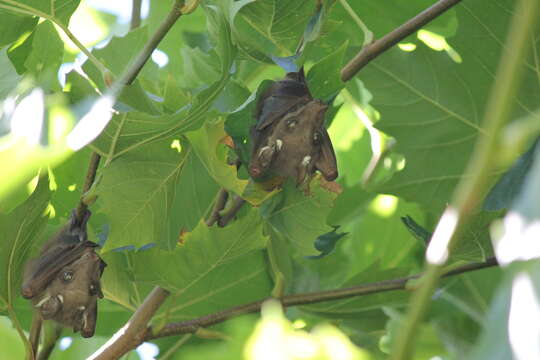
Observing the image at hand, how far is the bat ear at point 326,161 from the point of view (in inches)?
31.8

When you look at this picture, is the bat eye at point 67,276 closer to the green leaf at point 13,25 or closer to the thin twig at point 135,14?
the green leaf at point 13,25

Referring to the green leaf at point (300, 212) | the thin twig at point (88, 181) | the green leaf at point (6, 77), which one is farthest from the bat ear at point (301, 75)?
the green leaf at point (6, 77)

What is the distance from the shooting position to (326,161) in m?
0.81

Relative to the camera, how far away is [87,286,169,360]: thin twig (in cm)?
83

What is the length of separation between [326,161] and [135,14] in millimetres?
416

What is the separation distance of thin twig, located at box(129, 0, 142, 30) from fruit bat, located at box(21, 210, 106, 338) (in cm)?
35

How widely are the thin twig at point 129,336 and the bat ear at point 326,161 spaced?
0.76ft

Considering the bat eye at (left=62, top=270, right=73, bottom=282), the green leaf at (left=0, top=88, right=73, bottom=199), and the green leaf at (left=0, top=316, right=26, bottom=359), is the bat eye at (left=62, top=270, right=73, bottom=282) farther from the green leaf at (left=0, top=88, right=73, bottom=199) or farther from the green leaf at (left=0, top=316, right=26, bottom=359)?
the green leaf at (left=0, top=88, right=73, bottom=199)

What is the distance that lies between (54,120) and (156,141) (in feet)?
1.11

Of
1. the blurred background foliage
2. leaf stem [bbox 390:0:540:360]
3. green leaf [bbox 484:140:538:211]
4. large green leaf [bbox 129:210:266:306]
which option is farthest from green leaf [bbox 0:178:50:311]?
leaf stem [bbox 390:0:540:360]

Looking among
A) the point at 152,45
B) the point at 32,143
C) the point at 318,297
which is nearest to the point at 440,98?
the point at 318,297

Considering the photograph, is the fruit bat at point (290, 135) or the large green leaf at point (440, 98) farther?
the large green leaf at point (440, 98)

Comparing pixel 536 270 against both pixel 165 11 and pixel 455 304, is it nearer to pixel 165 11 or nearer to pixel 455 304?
pixel 455 304

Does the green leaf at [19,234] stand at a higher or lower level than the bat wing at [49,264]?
higher
